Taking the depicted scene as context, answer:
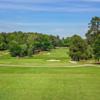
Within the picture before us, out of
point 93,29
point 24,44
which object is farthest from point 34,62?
point 24,44

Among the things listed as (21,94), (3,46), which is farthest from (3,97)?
(3,46)

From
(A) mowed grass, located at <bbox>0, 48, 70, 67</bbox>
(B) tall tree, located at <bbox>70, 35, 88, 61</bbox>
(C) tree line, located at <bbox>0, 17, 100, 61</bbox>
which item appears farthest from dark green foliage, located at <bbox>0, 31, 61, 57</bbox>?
→ (B) tall tree, located at <bbox>70, 35, 88, 61</bbox>

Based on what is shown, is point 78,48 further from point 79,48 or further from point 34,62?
point 34,62

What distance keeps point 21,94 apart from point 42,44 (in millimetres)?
136857

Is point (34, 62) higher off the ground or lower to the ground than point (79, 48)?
lower

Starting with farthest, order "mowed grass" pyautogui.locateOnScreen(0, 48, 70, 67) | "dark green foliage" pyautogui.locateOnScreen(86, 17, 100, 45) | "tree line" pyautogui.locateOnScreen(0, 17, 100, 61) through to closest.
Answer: "dark green foliage" pyautogui.locateOnScreen(86, 17, 100, 45), "tree line" pyautogui.locateOnScreen(0, 17, 100, 61), "mowed grass" pyautogui.locateOnScreen(0, 48, 70, 67)

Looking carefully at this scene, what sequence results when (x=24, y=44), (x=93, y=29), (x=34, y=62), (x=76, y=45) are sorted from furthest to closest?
(x=24, y=44)
(x=93, y=29)
(x=76, y=45)
(x=34, y=62)

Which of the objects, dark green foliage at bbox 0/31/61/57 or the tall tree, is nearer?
the tall tree

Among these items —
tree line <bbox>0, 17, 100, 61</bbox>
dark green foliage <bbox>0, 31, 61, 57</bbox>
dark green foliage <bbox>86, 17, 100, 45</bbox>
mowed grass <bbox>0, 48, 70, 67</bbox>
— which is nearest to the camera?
mowed grass <bbox>0, 48, 70, 67</bbox>

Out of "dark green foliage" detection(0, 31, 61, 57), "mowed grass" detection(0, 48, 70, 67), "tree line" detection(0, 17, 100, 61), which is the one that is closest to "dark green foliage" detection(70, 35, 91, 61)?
"tree line" detection(0, 17, 100, 61)

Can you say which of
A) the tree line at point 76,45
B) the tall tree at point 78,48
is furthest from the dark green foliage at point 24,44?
the tall tree at point 78,48

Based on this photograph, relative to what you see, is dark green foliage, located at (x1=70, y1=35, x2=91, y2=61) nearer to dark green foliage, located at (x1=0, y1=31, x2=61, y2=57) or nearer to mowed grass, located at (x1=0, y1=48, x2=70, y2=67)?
mowed grass, located at (x1=0, y1=48, x2=70, y2=67)

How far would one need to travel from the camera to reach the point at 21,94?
23500 millimetres

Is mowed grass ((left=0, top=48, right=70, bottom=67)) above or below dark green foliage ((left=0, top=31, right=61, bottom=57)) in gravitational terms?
below
